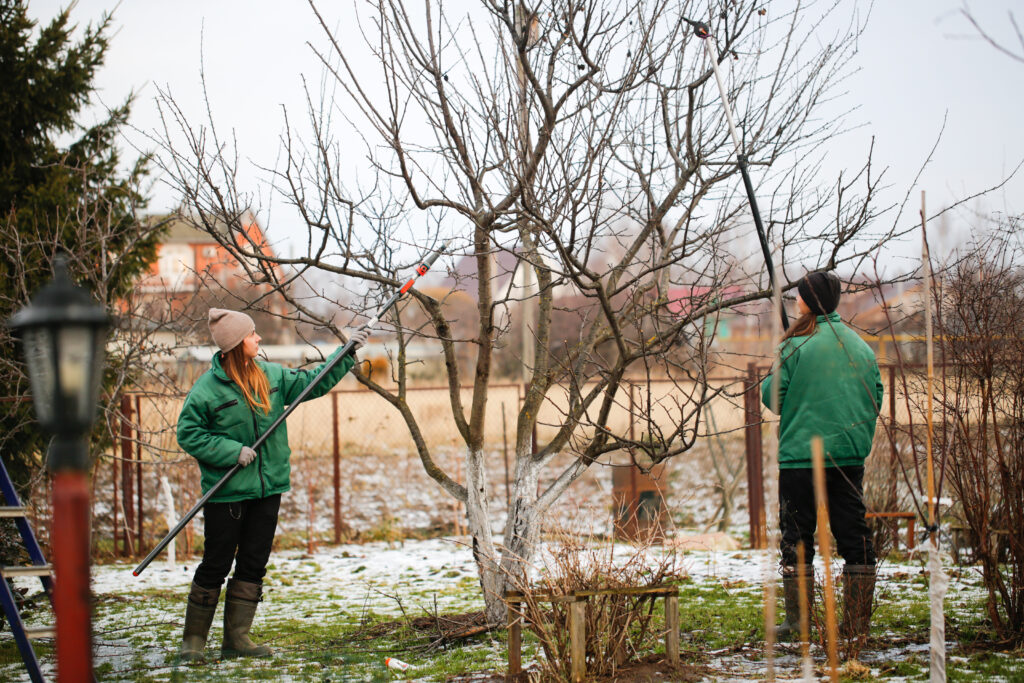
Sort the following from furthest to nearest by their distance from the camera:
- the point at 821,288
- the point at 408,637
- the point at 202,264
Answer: the point at 202,264 < the point at 408,637 < the point at 821,288

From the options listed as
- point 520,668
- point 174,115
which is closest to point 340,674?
point 520,668

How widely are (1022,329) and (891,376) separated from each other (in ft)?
12.6

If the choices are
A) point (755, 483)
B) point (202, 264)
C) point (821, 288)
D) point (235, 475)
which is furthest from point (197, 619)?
point (202, 264)

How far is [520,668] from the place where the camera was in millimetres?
3707

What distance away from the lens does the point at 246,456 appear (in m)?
4.35

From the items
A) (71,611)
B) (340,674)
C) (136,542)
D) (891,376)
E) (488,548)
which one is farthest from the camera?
(136,542)

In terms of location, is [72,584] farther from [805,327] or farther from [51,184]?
[51,184]

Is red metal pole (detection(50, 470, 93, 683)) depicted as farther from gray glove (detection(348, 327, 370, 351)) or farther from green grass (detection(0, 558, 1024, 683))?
gray glove (detection(348, 327, 370, 351))

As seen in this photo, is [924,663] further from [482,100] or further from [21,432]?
[21,432]

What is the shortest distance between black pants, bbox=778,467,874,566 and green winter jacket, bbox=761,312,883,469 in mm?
71

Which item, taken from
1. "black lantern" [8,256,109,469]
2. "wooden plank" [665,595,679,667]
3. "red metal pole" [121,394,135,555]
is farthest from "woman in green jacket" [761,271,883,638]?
"red metal pole" [121,394,135,555]

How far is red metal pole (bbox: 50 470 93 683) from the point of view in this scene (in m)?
1.52

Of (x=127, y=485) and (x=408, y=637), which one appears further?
(x=127, y=485)

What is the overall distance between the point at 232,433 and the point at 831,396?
114 inches
